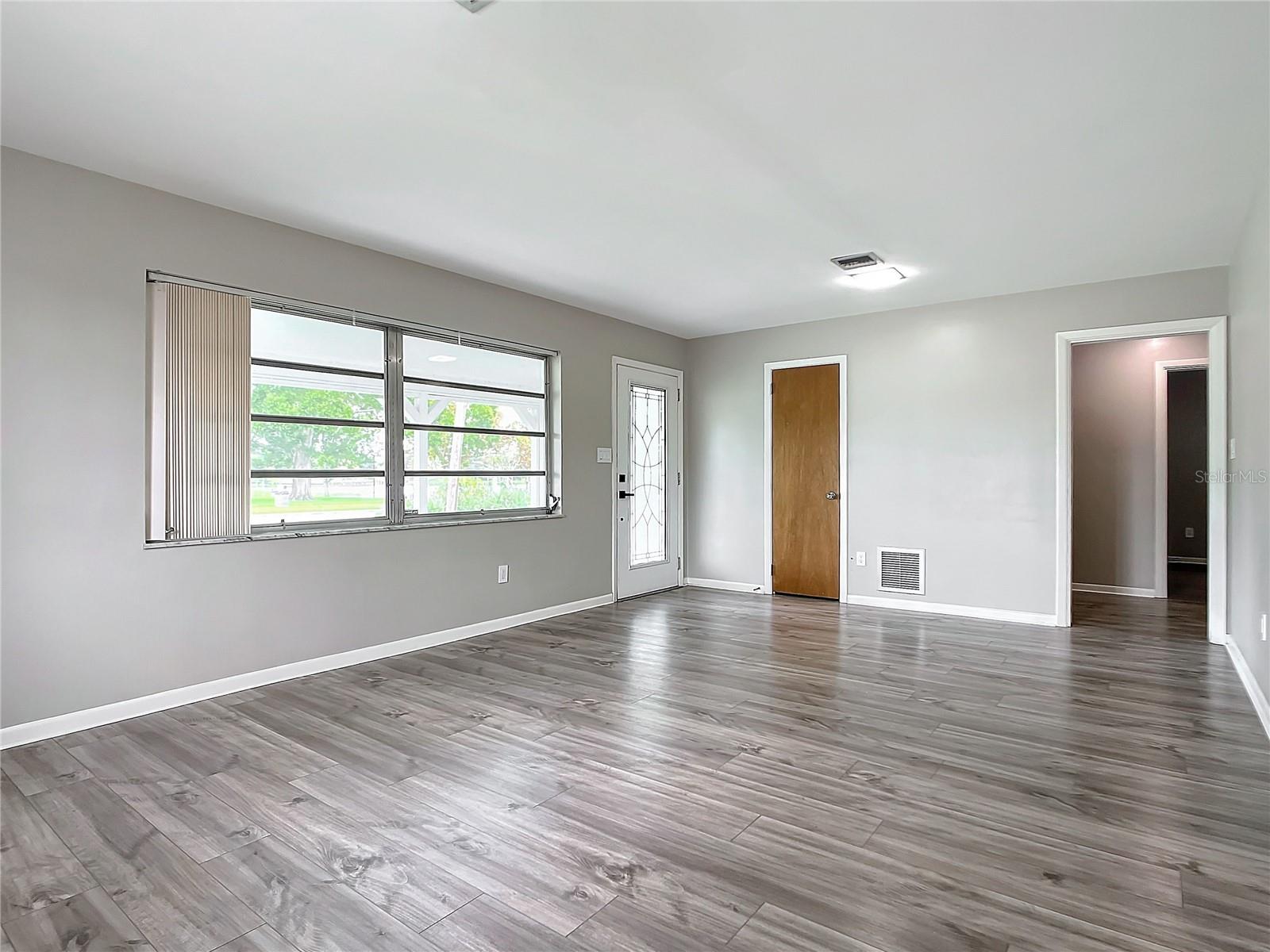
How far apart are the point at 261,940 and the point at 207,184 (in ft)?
10.8

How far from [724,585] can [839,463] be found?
5.67 feet

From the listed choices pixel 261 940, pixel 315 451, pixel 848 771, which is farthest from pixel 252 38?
pixel 848 771

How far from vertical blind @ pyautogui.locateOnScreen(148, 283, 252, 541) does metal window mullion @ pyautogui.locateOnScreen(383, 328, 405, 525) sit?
0.88 m

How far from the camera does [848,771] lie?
2.78m

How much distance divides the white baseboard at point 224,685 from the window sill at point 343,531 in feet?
2.37

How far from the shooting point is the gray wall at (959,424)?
5445 millimetres

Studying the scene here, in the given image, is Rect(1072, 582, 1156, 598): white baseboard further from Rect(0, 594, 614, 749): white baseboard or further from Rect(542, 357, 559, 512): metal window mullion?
Rect(0, 594, 614, 749): white baseboard

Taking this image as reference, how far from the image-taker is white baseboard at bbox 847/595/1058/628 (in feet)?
18.1

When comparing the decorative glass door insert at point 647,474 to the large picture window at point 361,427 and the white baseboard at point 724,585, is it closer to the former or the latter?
the white baseboard at point 724,585

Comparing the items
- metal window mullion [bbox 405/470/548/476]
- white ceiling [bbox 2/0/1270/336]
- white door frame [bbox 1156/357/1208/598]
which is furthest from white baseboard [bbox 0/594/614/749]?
white door frame [bbox 1156/357/1208/598]

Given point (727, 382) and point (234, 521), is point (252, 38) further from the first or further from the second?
point (727, 382)

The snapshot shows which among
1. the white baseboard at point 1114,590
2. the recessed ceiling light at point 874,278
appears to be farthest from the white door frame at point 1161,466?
the recessed ceiling light at point 874,278

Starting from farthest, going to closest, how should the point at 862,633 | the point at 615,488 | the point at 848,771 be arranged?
the point at 615,488 → the point at 862,633 → the point at 848,771

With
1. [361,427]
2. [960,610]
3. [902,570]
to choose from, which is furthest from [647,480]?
[361,427]
